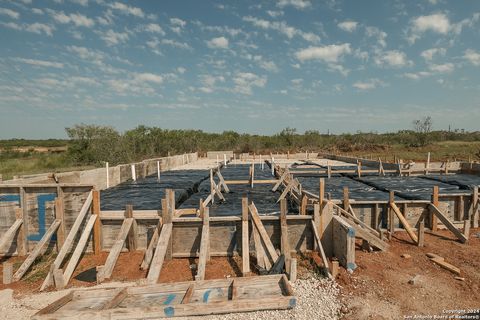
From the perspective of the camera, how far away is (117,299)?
5.73 meters

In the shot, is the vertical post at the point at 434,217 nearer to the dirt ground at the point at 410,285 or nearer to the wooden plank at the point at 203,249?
the dirt ground at the point at 410,285

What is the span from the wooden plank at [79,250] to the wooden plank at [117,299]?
6.12 feet

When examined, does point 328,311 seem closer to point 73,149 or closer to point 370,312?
point 370,312

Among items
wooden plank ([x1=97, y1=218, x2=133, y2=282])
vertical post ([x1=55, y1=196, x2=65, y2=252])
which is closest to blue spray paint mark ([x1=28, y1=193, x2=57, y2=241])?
vertical post ([x1=55, y1=196, x2=65, y2=252])

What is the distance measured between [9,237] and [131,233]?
335 cm

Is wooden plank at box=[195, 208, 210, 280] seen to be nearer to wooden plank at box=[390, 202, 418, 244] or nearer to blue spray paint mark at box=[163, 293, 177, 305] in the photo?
blue spray paint mark at box=[163, 293, 177, 305]

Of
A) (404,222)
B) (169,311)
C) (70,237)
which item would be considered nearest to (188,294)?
(169,311)

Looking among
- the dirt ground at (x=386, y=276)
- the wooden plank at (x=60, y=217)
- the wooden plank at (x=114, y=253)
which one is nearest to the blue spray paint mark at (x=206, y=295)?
the dirt ground at (x=386, y=276)

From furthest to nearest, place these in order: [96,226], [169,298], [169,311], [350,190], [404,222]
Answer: [350,190] < [404,222] < [96,226] < [169,298] < [169,311]

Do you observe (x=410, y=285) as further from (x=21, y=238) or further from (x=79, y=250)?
(x=21, y=238)

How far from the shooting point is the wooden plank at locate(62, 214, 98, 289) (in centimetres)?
703

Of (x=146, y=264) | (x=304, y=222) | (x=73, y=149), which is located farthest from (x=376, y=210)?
(x=73, y=149)

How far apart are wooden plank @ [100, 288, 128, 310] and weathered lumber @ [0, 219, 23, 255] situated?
456 centimetres

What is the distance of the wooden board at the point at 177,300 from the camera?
5.27 metres
